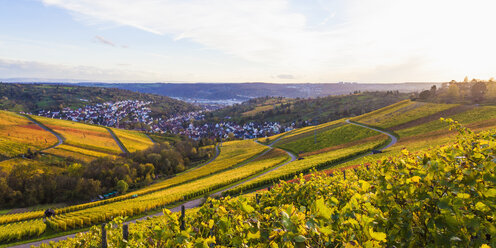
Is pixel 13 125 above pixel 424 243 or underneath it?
underneath

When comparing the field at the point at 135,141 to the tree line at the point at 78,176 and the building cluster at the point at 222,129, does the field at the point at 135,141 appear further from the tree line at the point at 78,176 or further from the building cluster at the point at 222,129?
the building cluster at the point at 222,129

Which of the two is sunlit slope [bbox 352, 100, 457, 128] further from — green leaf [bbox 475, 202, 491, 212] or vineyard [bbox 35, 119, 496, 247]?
green leaf [bbox 475, 202, 491, 212]

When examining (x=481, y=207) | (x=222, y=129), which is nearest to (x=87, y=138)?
(x=222, y=129)

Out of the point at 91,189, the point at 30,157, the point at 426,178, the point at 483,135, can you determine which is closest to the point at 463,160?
the point at 426,178

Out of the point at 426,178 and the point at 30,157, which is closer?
the point at 426,178

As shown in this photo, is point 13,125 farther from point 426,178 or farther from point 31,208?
point 426,178

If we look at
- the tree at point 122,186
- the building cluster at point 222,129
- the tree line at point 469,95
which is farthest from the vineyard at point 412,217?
the building cluster at point 222,129
